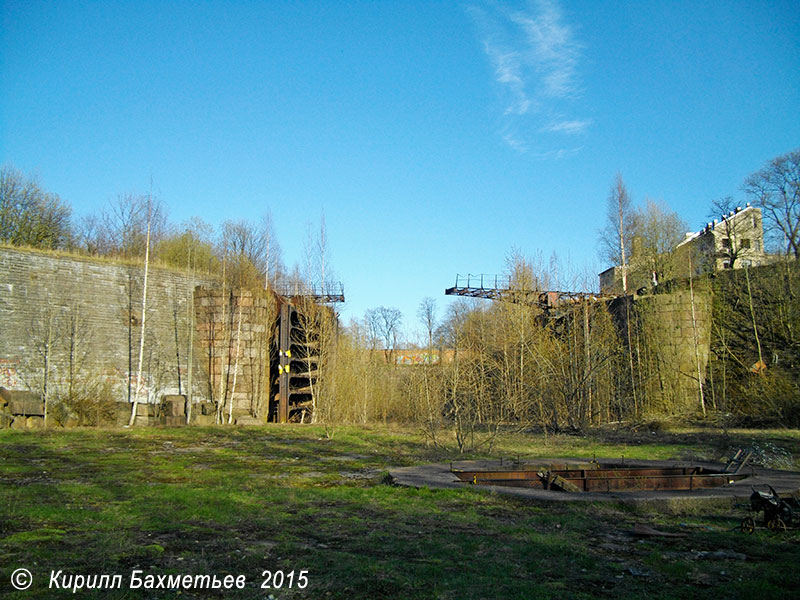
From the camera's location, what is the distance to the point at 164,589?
4.70 metres

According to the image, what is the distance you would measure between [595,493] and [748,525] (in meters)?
2.22

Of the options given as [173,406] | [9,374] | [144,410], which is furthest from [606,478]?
[9,374]

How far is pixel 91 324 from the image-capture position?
75.7 ft

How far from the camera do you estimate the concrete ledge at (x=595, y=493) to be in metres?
8.15

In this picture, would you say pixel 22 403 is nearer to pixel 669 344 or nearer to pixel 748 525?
pixel 748 525

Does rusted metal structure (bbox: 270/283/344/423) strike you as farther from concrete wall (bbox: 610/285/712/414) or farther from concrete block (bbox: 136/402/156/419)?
concrete wall (bbox: 610/285/712/414)

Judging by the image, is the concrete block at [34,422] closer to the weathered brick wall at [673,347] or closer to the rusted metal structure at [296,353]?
the rusted metal structure at [296,353]

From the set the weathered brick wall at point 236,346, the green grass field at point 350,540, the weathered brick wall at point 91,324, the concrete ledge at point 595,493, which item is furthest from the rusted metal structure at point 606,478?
the weathered brick wall at point 91,324

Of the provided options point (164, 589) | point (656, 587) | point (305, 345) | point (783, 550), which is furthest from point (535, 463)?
point (305, 345)

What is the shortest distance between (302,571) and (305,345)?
2216cm

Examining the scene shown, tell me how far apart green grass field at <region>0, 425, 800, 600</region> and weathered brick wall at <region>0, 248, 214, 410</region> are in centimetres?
1141

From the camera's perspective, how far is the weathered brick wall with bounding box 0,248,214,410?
21297 mm

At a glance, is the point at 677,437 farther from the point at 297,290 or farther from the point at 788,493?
the point at 297,290

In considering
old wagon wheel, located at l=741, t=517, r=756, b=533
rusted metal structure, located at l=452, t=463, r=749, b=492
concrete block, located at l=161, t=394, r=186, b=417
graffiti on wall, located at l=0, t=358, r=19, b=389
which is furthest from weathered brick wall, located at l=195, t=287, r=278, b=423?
old wagon wheel, located at l=741, t=517, r=756, b=533
